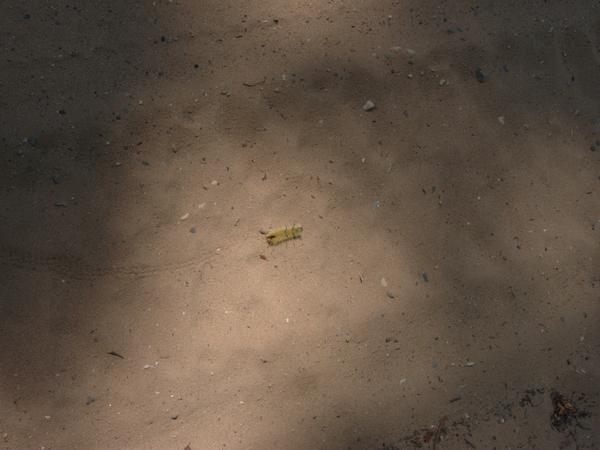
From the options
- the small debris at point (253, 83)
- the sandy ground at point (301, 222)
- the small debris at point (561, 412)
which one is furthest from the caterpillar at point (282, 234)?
the small debris at point (561, 412)

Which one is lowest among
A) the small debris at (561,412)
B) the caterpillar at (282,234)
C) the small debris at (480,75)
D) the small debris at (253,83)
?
the small debris at (561,412)

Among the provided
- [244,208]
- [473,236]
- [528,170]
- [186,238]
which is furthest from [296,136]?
[528,170]

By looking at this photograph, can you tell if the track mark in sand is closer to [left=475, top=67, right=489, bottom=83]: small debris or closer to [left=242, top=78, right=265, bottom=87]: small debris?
[left=242, top=78, right=265, bottom=87]: small debris

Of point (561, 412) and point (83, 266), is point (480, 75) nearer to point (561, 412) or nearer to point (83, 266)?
point (561, 412)

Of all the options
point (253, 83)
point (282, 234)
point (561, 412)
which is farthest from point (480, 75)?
point (561, 412)

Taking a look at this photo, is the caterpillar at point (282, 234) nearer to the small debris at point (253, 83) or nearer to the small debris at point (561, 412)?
the small debris at point (253, 83)

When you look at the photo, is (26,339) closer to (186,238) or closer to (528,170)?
(186,238)
